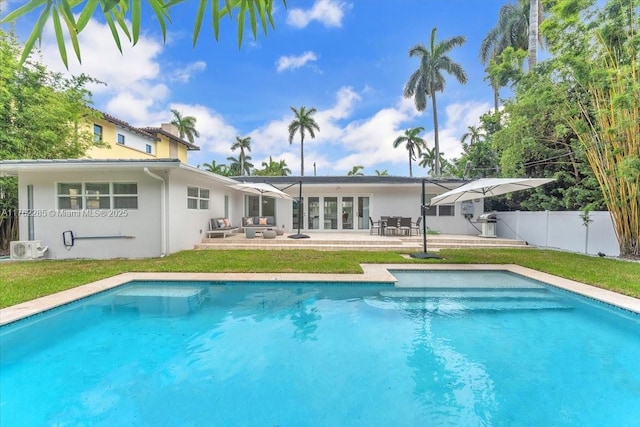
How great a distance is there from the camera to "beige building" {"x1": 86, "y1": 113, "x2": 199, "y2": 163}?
18.6 m

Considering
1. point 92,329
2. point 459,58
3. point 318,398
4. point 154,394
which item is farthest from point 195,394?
point 459,58

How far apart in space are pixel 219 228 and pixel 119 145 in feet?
41.7

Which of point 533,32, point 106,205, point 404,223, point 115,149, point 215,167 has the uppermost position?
point 533,32

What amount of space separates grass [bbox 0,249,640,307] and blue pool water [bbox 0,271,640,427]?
4.86 feet

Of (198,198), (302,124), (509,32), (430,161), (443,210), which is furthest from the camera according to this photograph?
(430,161)

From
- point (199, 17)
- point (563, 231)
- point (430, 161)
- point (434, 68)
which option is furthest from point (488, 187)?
point (430, 161)

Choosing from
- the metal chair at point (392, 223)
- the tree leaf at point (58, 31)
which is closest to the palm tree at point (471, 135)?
the metal chair at point (392, 223)

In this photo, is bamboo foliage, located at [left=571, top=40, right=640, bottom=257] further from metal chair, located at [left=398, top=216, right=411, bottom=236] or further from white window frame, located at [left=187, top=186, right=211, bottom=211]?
white window frame, located at [left=187, top=186, right=211, bottom=211]

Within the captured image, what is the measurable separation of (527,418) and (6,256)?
645 inches

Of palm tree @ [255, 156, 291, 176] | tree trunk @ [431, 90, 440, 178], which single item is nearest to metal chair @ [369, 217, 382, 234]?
tree trunk @ [431, 90, 440, 178]

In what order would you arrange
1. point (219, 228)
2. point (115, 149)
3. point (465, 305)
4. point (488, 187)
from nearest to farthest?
point (465, 305), point (488, 187), point (219, 228), point (115, 149)

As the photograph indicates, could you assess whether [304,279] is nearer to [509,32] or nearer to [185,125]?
[509,32]

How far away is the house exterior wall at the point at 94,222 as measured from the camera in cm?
1027

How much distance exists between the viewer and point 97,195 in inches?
409
